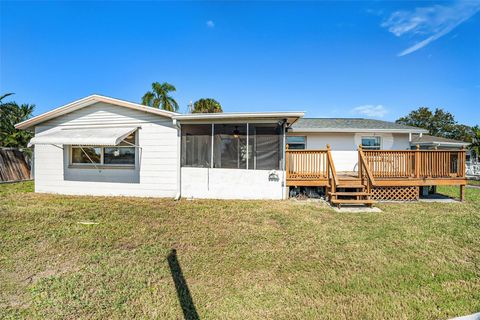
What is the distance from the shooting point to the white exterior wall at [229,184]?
28.4 feet

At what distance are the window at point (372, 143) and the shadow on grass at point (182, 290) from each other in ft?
38.0

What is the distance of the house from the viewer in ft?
27.8

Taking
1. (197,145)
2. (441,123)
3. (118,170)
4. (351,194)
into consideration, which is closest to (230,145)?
(197,145)

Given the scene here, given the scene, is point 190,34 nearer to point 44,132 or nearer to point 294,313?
point 44,132

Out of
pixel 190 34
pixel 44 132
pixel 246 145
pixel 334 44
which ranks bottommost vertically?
pixel 246 145

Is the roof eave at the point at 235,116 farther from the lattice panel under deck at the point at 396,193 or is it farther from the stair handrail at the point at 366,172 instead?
the lattice panel under deck at the point at 396,193

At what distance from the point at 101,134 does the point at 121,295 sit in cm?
711

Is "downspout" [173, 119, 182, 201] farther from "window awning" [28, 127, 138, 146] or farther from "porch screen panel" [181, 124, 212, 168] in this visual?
"window awning" [28, 127, 138, 146]

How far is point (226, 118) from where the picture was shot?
27.6 ft

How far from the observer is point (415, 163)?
28.9 ft

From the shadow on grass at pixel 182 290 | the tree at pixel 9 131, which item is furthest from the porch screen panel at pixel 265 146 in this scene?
the tree at pixel 9 131

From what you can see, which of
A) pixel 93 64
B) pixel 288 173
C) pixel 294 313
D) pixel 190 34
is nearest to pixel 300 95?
pixel 190 34

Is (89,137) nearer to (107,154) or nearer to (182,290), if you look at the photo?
(107,154)

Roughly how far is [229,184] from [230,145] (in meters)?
1.48
